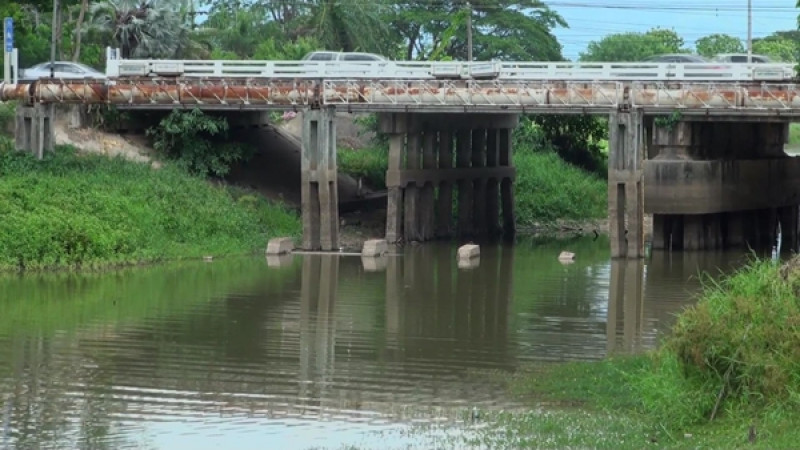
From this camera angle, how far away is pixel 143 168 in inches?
2021

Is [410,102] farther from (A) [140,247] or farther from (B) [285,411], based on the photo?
(B) [285,411]

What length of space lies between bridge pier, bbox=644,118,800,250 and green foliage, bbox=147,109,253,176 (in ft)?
43.4

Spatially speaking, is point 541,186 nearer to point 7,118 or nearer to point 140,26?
point 140,26

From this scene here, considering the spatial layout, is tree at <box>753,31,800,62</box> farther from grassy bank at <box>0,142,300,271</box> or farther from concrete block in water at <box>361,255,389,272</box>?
concrete block in water at <box>361,255,389,272</box>

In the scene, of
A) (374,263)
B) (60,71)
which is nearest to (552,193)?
(60,71)

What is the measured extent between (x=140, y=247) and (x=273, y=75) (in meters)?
8.12

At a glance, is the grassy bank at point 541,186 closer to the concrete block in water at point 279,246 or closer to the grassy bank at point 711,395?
the concrete block in water at point 279,246

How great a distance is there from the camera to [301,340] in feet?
102

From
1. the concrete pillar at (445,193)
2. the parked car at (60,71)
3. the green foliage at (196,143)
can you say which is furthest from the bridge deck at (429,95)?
the concrete pillar at (445,193)

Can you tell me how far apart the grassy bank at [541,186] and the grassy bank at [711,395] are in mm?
36971

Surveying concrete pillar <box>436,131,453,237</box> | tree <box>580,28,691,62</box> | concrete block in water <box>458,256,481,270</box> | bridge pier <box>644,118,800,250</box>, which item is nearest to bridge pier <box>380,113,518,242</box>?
concrete pillar <box>436,131,453,237</box>

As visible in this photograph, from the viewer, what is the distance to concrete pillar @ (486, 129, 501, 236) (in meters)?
57.2

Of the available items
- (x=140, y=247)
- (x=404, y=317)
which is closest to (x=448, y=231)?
(x=140, y=247)

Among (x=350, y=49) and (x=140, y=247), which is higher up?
(x=350, y=49)
